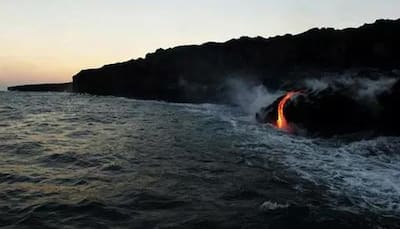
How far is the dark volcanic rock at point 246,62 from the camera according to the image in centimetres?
6494

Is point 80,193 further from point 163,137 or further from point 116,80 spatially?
point 116,80

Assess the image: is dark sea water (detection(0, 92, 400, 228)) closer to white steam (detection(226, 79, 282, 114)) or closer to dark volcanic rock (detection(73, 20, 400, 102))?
white steam (detection(226, 79, 282, 114))

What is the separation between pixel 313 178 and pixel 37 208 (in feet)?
21.6

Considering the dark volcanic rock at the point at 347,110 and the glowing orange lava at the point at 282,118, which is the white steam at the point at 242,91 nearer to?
the glowing orange lava at the point at 282,118

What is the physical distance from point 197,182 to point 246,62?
7496 cm

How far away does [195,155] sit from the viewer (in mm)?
14531

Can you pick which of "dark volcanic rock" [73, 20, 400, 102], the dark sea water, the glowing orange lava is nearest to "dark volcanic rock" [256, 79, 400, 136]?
the glowing orange lava

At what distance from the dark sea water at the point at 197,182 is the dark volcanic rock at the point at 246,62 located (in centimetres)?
2758

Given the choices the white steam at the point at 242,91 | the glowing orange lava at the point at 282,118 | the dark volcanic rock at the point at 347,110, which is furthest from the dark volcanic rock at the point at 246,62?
the dark volcanic rock at the point at 347,110

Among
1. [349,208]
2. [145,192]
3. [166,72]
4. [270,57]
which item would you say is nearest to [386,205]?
[349,208]

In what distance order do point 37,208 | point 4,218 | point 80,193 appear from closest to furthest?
point 4,218
point 37,208
point 80,193

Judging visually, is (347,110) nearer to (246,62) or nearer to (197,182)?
(197,182)

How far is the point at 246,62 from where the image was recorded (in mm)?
84312

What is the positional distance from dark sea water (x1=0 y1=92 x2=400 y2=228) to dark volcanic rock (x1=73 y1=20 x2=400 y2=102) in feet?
90.5
